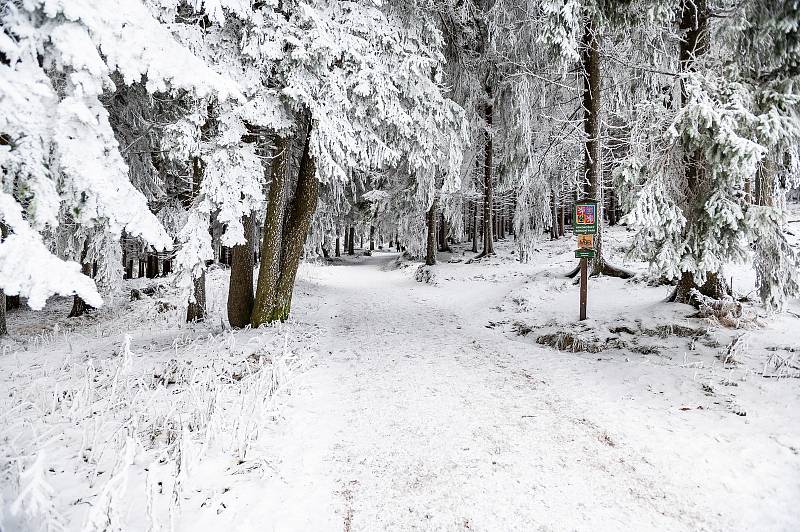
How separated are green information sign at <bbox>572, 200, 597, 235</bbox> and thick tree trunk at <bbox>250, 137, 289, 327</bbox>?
6.12m

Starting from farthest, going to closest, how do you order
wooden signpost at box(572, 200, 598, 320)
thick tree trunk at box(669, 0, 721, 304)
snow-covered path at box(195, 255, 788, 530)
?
wooden signpost at box(572, 200, 598, 320) < thick tree trunk at box(669, 0, 721, 304) < snow-covered path at box(195, 255, 788, 530)

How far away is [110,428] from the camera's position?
3740mm

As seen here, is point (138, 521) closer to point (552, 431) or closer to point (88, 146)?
point (88, 146)

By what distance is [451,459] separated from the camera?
3539 mm

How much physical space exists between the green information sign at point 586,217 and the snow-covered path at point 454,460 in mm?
3255

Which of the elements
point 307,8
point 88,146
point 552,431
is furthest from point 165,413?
point 307,8

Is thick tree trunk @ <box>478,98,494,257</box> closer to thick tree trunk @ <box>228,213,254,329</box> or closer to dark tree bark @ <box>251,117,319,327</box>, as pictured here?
dark tree bark @ <box>251,117,319,327</box>

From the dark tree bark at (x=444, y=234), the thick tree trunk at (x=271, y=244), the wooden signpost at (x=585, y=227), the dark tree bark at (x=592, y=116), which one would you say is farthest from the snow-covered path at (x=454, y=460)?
the dark tree bark at (x=444, y=234)

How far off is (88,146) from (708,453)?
5.33 m

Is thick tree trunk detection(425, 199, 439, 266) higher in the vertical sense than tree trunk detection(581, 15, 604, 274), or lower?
lower

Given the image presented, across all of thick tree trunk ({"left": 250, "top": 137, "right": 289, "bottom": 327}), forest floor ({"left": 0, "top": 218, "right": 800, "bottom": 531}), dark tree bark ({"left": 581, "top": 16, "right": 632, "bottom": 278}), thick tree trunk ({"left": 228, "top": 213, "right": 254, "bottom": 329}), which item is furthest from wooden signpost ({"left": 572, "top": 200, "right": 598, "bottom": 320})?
thick tree trunk ({"left": 228, "top": 213, "right": 254, "bottom": 329})

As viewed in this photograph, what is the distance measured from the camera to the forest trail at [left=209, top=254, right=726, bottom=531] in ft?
9.21

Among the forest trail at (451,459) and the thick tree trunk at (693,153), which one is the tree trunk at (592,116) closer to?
the thick tree trunk at (693,153)

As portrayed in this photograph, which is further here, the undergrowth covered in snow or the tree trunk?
the tree trunk
